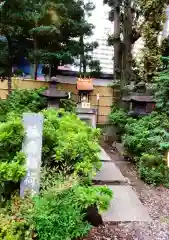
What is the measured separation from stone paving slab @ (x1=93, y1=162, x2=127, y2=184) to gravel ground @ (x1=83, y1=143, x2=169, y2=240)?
0.93ft

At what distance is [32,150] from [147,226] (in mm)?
1651

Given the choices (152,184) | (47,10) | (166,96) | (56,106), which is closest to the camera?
(152,184)

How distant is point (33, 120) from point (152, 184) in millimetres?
2590

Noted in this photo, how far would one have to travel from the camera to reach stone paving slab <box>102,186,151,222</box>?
152 inches

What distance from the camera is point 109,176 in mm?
5160

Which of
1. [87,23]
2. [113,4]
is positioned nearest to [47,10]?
[87,23]

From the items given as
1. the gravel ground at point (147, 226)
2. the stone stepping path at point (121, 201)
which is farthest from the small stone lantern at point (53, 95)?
the gravel ground at point (147, 226)

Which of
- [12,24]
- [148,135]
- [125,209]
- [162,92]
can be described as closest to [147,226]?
[125,209]

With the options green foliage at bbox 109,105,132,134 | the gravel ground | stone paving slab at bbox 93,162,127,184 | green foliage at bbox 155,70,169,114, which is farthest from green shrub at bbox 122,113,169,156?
the gravel ground

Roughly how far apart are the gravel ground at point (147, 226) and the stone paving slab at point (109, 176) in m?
0.28

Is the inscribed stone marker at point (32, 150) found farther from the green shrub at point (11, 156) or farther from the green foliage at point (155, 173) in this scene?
the green foliage at point (155, 173)

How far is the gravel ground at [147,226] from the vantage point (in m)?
3.49

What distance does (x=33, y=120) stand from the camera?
3.62 meters

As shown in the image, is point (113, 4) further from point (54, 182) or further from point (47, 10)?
point (54, 182)
